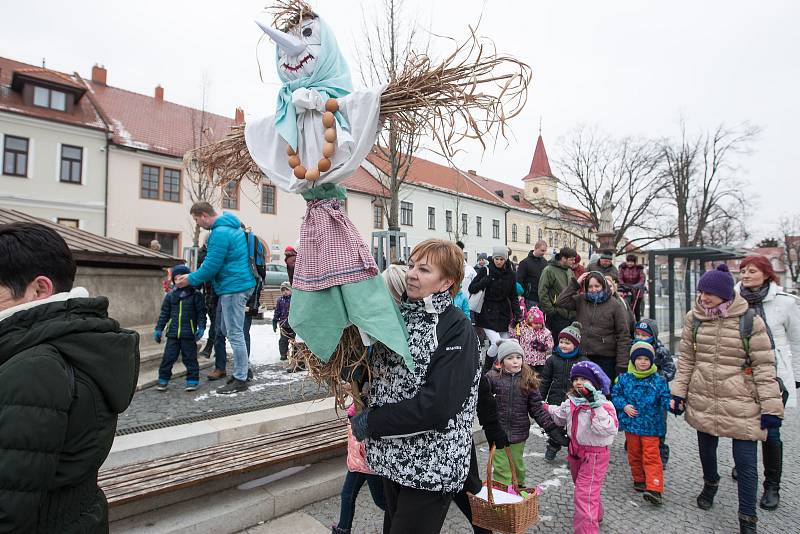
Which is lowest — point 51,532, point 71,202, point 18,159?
point 51,532

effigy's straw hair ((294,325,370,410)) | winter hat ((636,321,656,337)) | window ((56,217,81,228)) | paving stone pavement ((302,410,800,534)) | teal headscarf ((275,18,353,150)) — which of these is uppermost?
window ((56,217,81,228))

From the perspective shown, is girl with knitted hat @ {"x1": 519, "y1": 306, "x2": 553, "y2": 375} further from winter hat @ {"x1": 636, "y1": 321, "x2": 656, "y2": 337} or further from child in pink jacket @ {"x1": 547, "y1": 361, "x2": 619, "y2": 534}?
child in pink jacket @ {"x1": 547, "y1": 361, "x2": 619, "y2": 534}

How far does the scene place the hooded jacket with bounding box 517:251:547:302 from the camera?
787 cm

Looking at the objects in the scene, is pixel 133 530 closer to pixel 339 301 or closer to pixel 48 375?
pixel 48 375

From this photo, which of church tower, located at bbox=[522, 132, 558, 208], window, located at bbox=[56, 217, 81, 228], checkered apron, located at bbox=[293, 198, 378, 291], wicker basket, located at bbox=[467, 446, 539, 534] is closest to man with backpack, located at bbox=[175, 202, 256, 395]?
wicker basket, located at bbox=[467, 446, 539, 534]

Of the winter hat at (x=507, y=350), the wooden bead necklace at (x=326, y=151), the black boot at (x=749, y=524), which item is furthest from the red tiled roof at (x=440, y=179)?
the wooden bead necklace at (x=326, y=151)

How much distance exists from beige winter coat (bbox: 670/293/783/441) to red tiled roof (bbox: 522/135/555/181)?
4955cm

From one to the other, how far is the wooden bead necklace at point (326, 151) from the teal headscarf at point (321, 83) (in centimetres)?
5

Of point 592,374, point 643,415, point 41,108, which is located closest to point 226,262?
point 592,374

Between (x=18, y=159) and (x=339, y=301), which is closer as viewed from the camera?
(x=339, y=301)

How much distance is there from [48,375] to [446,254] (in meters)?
1.46

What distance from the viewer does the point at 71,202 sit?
2127 cm

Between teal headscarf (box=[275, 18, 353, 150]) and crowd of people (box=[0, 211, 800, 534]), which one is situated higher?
teal headscarf (box=[275, 18, 353, 150])

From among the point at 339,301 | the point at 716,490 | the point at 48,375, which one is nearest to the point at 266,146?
the point at 339,301
